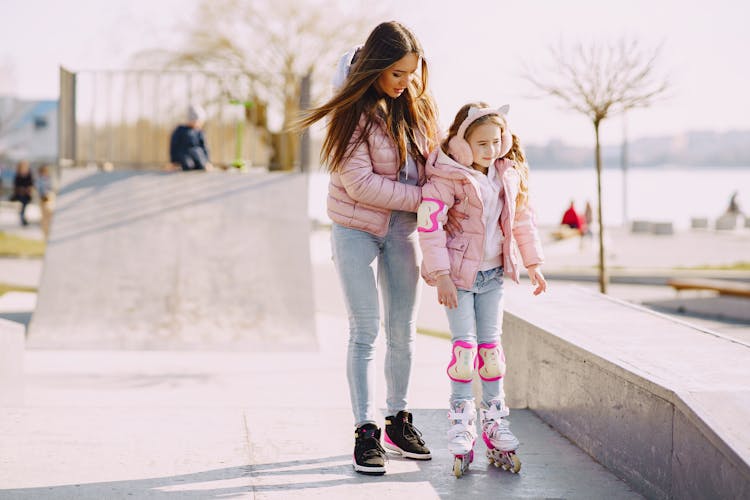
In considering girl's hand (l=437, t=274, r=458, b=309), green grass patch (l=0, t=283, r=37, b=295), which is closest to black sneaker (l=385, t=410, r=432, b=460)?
girl's hand (l=437, t=274, r=458, b=309)

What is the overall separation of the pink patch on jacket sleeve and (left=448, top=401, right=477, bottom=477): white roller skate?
0.75m

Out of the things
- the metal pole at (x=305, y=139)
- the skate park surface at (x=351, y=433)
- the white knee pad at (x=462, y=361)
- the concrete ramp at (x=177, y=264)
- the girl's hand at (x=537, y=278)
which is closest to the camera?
the skate park surface at (x=351, y=433)

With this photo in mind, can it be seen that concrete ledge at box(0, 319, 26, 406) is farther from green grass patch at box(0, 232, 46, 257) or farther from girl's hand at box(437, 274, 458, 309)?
green grass patch at box(0, 232, 46, 257)

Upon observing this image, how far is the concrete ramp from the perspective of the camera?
1055 cm

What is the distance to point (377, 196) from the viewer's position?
425 centimetres

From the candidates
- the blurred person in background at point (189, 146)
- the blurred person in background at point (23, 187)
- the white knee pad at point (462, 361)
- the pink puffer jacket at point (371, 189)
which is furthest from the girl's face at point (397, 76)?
the blurred person in background at point (23, 187)

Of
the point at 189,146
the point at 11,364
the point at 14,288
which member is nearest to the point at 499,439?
the point at 11,364

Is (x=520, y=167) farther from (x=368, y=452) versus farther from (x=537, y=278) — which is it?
(x=368, y=452)

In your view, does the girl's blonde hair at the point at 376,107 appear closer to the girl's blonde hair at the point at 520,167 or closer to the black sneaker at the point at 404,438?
the girl's blonde hair at the point at 520,167

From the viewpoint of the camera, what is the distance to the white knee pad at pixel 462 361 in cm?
424

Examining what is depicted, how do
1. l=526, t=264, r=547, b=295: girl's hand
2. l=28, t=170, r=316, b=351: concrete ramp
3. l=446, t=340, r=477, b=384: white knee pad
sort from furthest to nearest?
l=28, t=170, r=316, b=351: concrete ramp → l=526, t=264, r=547, b=295: girl's hand → l=446, t=340, r=477, b=384: white knee pad

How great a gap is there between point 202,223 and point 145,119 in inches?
135

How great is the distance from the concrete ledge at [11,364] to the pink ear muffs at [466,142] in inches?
134

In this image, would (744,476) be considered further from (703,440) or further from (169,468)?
(169,468)
